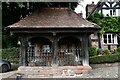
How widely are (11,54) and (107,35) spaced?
12098mm

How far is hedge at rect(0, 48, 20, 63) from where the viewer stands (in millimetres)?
27734

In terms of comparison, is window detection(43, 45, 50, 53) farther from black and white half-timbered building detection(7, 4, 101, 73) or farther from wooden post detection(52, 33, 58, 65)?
wooden post detection(52, 33, 58, 65)

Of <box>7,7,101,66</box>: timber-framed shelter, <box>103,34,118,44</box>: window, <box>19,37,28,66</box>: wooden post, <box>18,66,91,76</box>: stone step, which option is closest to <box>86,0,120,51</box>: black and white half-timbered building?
<box>103,34,118,44</box>: window

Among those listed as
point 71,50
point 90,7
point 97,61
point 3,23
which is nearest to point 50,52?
point 71,50

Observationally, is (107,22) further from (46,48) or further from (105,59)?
(46,48)

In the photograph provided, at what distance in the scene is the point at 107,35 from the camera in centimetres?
3216

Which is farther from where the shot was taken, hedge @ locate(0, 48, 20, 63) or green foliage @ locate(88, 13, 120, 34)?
green foliage @ locate(88, 13, 120, 34)

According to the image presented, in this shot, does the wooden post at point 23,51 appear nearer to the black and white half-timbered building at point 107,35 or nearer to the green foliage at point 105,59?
the green foliage at point 105,59

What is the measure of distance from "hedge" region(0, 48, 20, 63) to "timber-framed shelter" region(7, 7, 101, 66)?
266 inches

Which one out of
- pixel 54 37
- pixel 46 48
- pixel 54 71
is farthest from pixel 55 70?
pixel 46 48

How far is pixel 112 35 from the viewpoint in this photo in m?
32.1

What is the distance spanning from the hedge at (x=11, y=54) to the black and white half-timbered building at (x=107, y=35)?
969 centimetres

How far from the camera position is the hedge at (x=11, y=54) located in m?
27.7

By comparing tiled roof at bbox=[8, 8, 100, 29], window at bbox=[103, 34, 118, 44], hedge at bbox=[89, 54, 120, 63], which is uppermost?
tiled roof at bbox=[8, 8, 100, 29]
